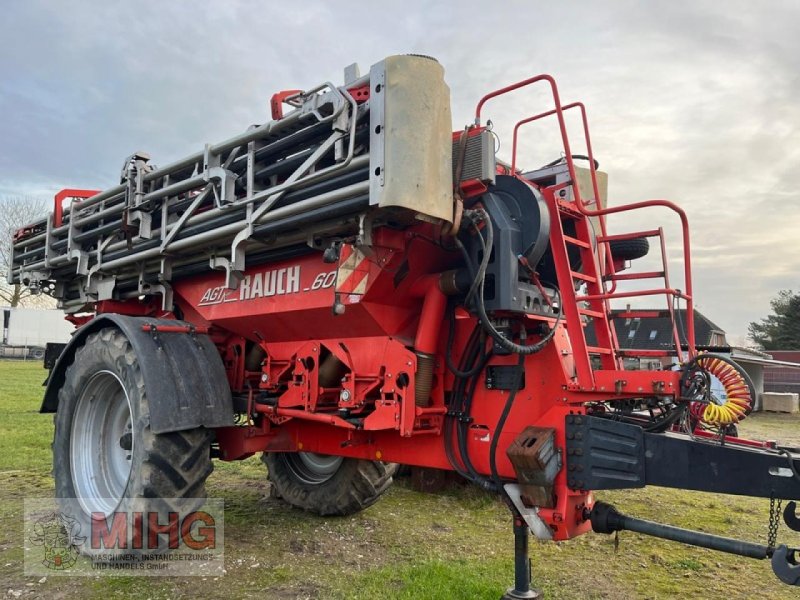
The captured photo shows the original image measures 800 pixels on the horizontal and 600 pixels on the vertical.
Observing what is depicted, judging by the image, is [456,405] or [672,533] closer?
[672,533]

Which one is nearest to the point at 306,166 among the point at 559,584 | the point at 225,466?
the point at 559,584

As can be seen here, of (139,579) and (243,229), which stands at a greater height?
(243,229)

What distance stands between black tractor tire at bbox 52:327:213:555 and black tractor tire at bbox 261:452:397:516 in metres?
1.49

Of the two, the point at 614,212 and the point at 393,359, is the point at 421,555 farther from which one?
the point at 614,212

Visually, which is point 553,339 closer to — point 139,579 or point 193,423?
point 193,423

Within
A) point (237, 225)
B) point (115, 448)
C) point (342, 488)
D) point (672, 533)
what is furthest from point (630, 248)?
point (115, 448)

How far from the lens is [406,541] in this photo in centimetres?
497

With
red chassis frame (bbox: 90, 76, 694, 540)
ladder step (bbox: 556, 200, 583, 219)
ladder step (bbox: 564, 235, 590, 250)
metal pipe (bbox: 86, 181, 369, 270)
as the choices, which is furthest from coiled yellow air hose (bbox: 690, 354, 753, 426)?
metal pipe (bbox: 86, 181, 369, 270)

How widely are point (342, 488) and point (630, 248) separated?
3093 mm

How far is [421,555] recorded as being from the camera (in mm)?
4621

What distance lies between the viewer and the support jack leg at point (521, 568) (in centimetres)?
346

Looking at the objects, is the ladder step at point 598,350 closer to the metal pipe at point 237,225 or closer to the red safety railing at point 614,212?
the red safety railing at point 614,212

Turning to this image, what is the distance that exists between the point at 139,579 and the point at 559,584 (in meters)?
2.77

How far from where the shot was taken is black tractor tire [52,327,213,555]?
3.93 meters
